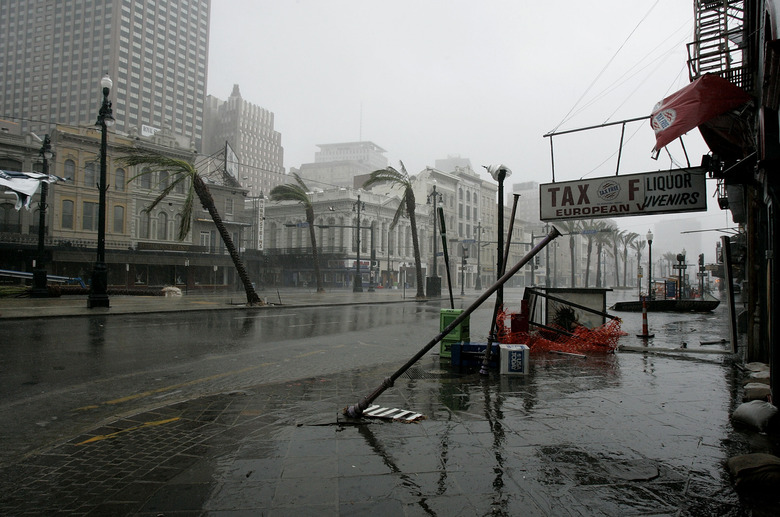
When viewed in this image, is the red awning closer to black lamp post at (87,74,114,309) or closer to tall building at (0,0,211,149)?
black lamp post at (87,74,114,309)

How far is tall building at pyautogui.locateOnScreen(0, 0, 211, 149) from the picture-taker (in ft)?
392

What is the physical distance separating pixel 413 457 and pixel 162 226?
50752mm

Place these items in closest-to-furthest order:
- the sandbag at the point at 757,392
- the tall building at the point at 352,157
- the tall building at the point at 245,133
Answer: the sandbag at the point at 757,392
the tall building at the point at 352,157
the tall building at the point at 245,133

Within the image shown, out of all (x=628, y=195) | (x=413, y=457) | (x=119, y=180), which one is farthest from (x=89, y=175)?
(x=413, y=457)

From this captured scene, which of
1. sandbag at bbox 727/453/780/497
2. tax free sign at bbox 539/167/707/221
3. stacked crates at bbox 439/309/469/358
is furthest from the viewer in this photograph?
stacked crates at bbox 439/309/469/358

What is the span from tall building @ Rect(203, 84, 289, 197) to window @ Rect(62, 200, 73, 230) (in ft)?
363

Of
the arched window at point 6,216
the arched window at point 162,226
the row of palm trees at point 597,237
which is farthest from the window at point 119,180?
the row of palm trees at point 597,237

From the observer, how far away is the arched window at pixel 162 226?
158 feet

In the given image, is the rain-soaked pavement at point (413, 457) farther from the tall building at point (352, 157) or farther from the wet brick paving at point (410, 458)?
the tall building at point (352, 157)

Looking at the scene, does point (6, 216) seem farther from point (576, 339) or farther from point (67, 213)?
point (576, 339)

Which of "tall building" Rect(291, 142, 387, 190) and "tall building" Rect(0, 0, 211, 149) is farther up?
"tall building" Rect(0, 0, 211, 149)

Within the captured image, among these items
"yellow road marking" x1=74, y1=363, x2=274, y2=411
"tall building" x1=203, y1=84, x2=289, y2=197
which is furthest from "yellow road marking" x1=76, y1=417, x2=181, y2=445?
"tall building" x1=203, y1=84, x2=289, y2=197

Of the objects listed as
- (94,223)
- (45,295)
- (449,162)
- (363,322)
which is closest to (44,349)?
(363,322)

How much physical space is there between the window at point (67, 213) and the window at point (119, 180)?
4.15 m
